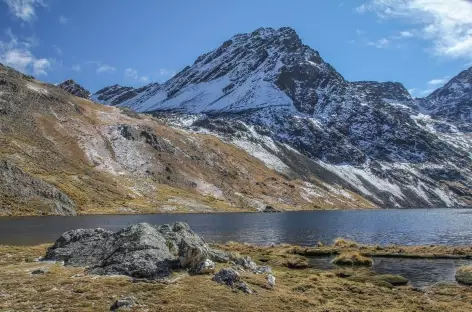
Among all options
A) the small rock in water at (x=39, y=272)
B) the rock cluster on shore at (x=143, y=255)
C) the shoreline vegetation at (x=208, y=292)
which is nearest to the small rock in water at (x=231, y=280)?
the rock cluster on shore at (x=143, y=255)

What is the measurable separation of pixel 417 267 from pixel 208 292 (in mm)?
33408

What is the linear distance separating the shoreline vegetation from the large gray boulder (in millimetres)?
1190

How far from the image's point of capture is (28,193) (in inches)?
5453

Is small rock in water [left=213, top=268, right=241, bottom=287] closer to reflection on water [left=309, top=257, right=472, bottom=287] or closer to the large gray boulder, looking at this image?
the large gray boulder

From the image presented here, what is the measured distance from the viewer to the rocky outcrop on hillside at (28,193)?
133 metres

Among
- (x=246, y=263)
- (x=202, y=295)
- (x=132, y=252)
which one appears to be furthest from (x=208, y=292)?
(x=246, y=263)

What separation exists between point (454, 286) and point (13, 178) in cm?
13185

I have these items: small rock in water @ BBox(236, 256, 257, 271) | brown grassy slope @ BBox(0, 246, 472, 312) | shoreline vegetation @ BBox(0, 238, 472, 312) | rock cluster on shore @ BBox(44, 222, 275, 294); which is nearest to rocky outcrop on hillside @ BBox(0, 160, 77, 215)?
rock cluster on shore @ BBox(44, 222, 275, 294)

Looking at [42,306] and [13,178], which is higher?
[13,178]

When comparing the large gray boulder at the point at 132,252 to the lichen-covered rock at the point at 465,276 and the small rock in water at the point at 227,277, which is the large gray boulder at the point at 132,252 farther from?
the lichen-covered rock at the point at 465,276

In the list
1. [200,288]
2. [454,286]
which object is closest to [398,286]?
[454,286]

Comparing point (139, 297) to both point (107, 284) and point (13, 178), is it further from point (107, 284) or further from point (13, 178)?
point (13, 178)

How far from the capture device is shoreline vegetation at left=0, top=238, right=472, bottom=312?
26.0 meters

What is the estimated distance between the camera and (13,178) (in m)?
137
